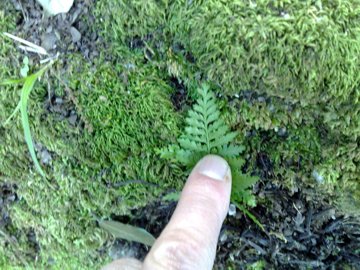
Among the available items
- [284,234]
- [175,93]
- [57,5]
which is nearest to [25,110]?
[57,5]

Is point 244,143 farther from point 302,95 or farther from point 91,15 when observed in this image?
point 91,15

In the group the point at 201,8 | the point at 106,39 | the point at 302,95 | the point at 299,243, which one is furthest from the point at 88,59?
the point at 299,243

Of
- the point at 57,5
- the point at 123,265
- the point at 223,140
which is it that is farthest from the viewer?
the point at 123,265

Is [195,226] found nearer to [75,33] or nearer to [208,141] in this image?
[208,141]

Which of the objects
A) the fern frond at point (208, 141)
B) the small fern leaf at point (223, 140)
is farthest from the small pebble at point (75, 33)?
the small fern leaf at point (223, 140)

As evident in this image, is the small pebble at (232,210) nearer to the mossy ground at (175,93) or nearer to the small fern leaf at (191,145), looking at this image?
the mossy ground at (175,93)

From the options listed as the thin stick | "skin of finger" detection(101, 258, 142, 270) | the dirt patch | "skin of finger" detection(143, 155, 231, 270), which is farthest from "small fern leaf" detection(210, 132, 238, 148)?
the thin stick
